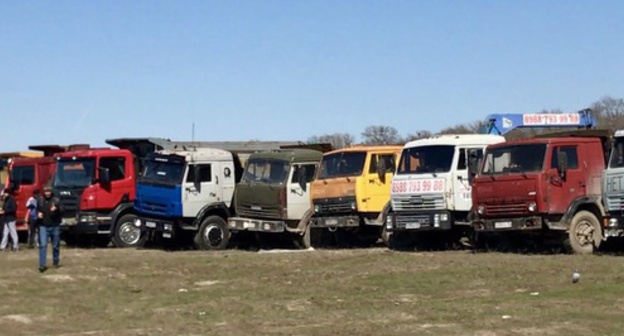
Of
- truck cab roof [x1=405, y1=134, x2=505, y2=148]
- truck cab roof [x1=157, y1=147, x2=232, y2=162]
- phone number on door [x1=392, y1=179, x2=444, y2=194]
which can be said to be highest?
truck cab roof [x1=405, y1=134, x2=505, y2=148]

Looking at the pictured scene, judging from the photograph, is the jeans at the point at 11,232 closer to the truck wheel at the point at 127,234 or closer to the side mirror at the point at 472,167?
the truck wheel at the point at 127,234

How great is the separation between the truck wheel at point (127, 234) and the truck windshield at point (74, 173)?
4.73ft

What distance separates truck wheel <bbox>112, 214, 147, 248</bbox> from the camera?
28.6m

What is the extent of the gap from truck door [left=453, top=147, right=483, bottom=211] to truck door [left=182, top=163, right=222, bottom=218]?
7440 millimetres

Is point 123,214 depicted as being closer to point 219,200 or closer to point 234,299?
point 219,200

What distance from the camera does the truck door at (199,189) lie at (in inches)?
1071

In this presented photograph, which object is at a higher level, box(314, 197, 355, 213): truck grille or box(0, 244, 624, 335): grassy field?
box(314, 197, 355, 213): truck grille

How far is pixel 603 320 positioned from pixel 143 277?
9.96 m

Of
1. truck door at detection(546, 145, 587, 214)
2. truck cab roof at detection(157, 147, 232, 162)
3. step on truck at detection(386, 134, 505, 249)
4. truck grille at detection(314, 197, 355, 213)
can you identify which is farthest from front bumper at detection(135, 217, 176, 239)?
truck door at detection(546, 145, 587, 214)

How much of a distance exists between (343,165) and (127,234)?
7.22 meters

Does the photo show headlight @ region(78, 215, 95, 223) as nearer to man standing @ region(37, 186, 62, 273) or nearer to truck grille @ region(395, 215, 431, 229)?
man standing @ region(37, 186, 62, 273)

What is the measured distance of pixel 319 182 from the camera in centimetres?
2550

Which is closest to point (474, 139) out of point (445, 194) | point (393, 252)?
point (445, 194)

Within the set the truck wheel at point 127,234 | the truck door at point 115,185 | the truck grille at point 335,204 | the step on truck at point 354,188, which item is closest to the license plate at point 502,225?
the step on truck at point 354,188
